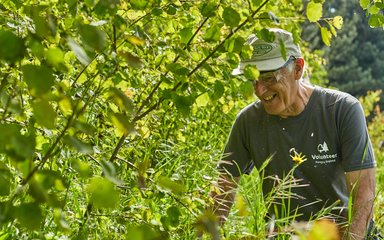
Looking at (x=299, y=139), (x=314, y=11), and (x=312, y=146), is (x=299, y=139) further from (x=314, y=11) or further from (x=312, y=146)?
(x=314, y=11)

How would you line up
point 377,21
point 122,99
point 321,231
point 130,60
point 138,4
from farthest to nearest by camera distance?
point 377,21
point 138,4
point 130,60
point 122,99
point 321,231

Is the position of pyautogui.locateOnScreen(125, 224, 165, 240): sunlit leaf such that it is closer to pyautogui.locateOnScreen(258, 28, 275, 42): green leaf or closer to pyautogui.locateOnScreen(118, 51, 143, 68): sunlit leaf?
pyautogui.locateOnScreen(118, 51, 143, 68): sunlit leaf

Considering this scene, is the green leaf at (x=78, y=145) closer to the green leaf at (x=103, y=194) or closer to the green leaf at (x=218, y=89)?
the green leaf at (x=103, y=194)

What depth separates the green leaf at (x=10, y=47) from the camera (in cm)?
99

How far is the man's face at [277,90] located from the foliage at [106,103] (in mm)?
430

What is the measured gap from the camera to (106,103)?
2.61m

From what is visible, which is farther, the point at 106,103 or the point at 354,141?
the point at 354,141

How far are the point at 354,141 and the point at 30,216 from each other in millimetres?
2613

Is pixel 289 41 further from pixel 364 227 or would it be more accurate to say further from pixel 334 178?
pixel 364 227

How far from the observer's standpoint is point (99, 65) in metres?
2.09

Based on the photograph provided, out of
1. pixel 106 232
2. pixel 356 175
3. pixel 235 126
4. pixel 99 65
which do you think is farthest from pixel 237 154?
pixel 99 65

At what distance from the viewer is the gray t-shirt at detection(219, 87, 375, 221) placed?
3502mm

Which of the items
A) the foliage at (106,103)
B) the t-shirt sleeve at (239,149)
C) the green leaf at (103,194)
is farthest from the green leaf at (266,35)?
the t-shirt sleeve at (239,149)

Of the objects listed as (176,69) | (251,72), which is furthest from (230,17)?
(251,72)
